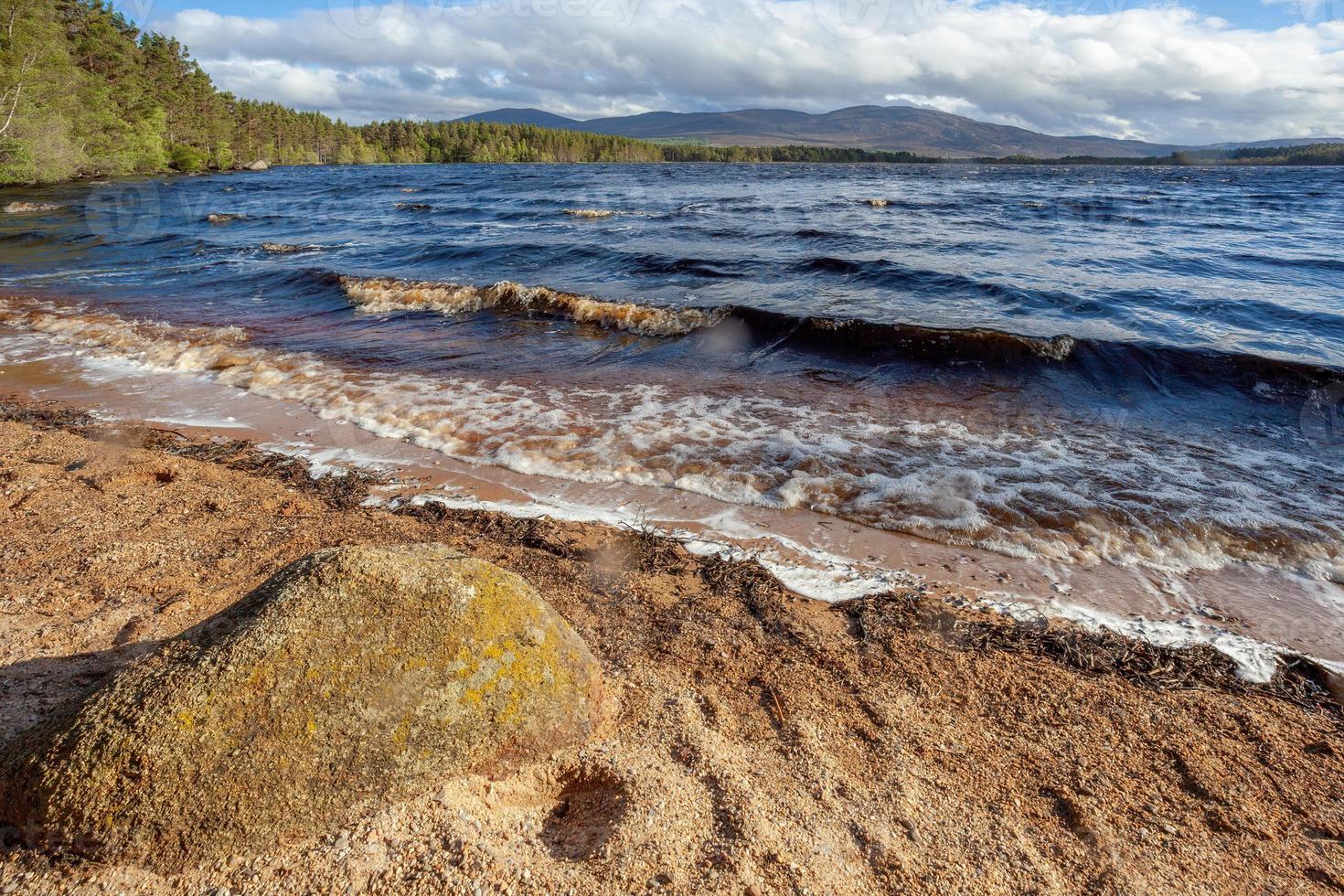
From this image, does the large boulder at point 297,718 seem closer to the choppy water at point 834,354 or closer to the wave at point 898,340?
the choppy water at point 834,354

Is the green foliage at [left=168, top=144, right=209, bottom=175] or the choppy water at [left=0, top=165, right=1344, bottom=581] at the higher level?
the green foliage at [left=168, top=144, right=209, bottom=175]

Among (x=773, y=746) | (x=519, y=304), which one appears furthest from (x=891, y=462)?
(x=519, y=304)

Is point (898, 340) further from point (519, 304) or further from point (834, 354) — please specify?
point (519, 304)

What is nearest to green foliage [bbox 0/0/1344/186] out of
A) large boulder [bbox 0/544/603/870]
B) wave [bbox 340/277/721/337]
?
wave [bbox 340/277/721/337]

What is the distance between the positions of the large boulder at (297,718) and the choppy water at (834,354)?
9.97 ft

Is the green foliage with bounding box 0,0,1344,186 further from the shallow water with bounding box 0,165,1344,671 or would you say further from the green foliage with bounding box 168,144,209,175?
the shallow water with bounding box 0,165,1344,671

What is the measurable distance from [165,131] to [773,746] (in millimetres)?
88441

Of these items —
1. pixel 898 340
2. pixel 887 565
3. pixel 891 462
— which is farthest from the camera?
pixel 898 340

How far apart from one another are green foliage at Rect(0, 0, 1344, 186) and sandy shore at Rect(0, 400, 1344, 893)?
4989cm

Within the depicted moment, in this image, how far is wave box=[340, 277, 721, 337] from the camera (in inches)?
448

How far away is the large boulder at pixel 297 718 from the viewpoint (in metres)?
1.90

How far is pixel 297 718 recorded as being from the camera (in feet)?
6.66

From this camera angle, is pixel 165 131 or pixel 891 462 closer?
pixel 891 462

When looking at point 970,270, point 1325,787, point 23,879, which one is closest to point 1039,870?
point 1325,787
